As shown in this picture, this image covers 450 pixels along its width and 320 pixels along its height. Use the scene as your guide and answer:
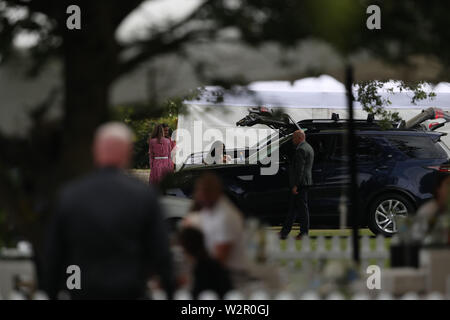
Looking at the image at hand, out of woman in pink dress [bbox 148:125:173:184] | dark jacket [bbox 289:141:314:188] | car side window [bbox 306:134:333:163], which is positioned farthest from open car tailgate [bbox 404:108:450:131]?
woman in pink dress [bbox 148:125:173:184]

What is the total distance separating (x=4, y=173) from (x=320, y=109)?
723 cm

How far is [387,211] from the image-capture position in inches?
523

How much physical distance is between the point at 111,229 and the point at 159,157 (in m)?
8.85

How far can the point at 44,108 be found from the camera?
21.5 ft

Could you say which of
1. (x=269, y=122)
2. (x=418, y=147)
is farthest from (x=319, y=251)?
(x=269, y=122)

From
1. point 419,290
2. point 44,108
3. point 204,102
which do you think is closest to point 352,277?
point 419,290

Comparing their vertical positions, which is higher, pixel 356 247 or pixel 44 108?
pixel 44 108

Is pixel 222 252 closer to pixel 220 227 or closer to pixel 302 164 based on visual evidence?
pixel 220 227

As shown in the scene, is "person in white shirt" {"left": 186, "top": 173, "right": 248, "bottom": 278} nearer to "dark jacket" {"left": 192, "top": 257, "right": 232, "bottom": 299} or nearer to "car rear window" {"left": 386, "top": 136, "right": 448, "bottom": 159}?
"dark jacket" {"left": 192, "top": 257, "right": 232, "bottom": 299}

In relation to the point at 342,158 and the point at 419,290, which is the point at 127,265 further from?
the point at 342,158

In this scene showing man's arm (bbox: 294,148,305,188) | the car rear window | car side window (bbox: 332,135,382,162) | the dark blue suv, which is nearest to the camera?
man's arm (bbox: 294,148,305,188)

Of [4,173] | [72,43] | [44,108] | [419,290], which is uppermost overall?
[72,43]

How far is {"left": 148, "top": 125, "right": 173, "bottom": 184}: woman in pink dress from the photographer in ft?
43.3

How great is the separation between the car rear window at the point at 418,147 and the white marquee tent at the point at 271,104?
1.85 ft
